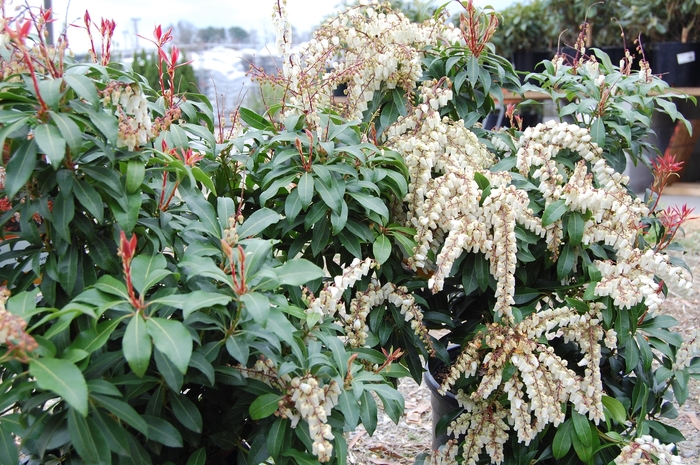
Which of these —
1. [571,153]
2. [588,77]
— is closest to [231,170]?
[571,153]

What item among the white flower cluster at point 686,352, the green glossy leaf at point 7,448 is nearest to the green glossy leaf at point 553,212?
the white flower cluster at point 686,352

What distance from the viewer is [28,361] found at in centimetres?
97

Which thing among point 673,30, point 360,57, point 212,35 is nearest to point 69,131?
point 360,57

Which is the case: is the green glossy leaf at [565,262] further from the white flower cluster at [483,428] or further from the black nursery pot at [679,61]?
the black nursery pot at [679,61]

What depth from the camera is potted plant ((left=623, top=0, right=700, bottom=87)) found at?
5.10 metres

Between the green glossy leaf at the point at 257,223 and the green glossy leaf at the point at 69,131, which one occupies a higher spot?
the green glossy leaf at the point at 69,131

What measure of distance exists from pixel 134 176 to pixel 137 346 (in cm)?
36

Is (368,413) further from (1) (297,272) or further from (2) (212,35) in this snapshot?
(2) (212,35)

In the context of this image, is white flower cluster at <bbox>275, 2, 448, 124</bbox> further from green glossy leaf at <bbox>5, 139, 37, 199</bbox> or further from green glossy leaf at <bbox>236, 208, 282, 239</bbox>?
green glossy leaf at <bbox>5, 139, 37, 199</bbox>

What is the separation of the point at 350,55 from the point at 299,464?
1.21 m

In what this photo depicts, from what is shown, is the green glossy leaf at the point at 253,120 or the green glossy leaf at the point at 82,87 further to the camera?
the green glossy leaf at the point at 253,120

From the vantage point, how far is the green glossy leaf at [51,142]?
104 centimetres

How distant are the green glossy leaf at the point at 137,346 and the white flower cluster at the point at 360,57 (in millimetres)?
835

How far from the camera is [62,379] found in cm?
93
